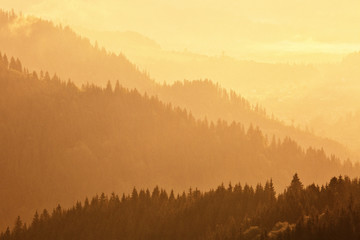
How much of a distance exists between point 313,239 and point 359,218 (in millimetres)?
12174

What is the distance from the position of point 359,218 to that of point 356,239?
322 inches

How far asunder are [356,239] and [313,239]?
36.4ft

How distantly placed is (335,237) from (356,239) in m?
6.29

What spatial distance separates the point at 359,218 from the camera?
199250 millimetres

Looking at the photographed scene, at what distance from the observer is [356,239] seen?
192500 mm

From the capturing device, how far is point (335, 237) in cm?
19738

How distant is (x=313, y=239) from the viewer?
199000mm

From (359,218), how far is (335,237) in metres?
7.71
